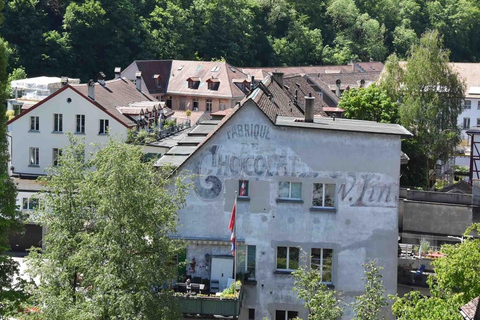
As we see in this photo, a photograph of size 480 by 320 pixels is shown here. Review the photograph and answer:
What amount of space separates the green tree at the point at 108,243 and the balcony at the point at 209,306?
3.35 m

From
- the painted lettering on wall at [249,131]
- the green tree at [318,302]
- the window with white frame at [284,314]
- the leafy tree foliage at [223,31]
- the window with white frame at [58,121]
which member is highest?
the leafy tree foliage at [223,31]

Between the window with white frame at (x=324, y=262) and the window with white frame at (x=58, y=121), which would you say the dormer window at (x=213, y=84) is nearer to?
the window with white frame at (x=58, y=121)

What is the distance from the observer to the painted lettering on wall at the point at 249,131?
33.8 m

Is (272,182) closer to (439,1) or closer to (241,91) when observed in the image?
(241,91)

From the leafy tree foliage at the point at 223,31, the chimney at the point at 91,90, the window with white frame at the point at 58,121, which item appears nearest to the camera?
the window with white frame at the point at 58,121

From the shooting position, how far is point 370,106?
6406cm

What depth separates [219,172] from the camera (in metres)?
33.9

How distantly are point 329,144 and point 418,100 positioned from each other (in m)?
34.0

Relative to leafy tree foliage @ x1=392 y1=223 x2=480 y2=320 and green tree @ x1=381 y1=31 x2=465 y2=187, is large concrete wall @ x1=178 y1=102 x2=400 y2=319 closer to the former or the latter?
leafy tree foliage @ x1=392 y1=223 x2=480 y2=320

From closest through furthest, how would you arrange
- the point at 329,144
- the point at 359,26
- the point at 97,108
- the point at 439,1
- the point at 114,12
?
the point at 329,144
the point at 97,108
the point at 114,12
the point at 359,26
the point at 439,1

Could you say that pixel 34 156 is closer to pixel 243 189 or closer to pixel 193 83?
pixel 243 189

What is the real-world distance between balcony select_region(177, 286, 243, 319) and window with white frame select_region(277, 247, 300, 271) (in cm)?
262

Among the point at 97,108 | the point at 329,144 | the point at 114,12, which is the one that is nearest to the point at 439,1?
the point at 114,12

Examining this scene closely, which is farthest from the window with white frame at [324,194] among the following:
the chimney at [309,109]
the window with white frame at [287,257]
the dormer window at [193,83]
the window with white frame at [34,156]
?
the dormer window at [193,83]
